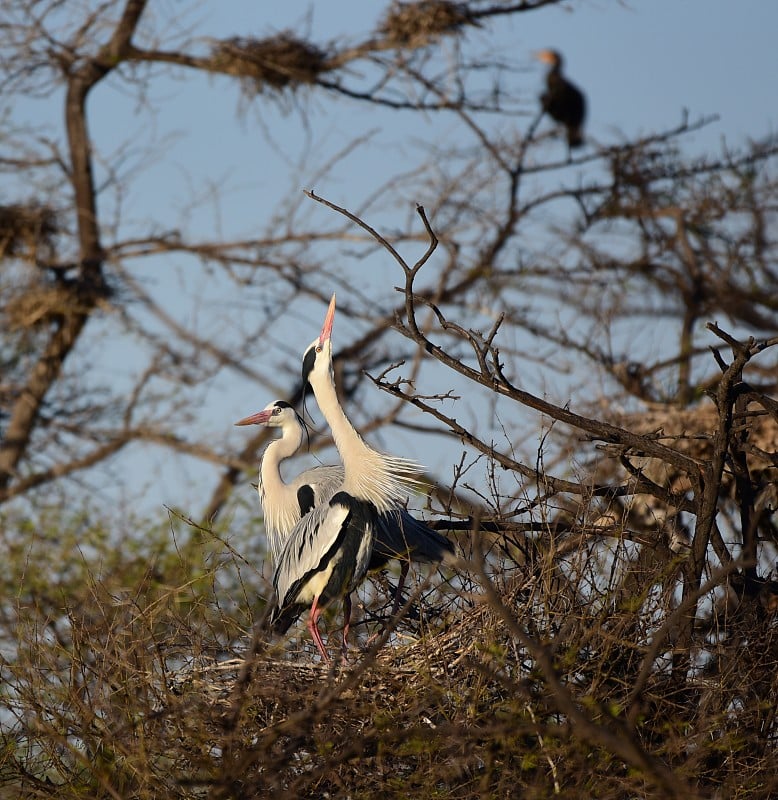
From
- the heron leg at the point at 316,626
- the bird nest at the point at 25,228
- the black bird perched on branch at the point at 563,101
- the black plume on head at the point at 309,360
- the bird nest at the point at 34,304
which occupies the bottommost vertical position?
the heron leg at the point at 316,626

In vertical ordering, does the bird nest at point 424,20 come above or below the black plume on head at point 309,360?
above

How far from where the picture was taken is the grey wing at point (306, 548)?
408 centimetres

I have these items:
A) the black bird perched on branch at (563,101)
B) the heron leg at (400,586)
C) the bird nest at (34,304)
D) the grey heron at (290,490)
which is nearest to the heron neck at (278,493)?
the grey heron at (290,490)

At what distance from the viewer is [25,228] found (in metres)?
9.19

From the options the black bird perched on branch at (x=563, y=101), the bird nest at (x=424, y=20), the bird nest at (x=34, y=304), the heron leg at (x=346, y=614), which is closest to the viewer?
the heron leg at (x=346, y=614)

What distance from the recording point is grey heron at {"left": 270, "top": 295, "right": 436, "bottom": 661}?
13.4 feet

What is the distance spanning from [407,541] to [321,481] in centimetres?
50

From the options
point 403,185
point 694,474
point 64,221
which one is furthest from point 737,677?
point 64,221

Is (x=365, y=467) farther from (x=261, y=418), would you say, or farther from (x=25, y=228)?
(x=25, y=228)

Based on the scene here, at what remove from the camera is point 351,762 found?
3174mm

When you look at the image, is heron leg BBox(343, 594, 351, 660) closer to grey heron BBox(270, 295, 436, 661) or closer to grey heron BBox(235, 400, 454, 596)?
grey heron BBox(270, 295, 436, 661)

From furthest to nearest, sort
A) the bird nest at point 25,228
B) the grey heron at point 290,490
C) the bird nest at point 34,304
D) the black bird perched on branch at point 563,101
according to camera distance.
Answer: the black bird perched on branch at point 563,101, the bird nest at point 34,304, the bird nest at point 25,228, the grey heron at point 290,490

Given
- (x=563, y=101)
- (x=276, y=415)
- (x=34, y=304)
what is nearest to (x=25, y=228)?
(x=34, y=304)

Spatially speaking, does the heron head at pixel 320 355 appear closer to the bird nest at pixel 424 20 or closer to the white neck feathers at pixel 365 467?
the white neck feathers at pixel 365 467
